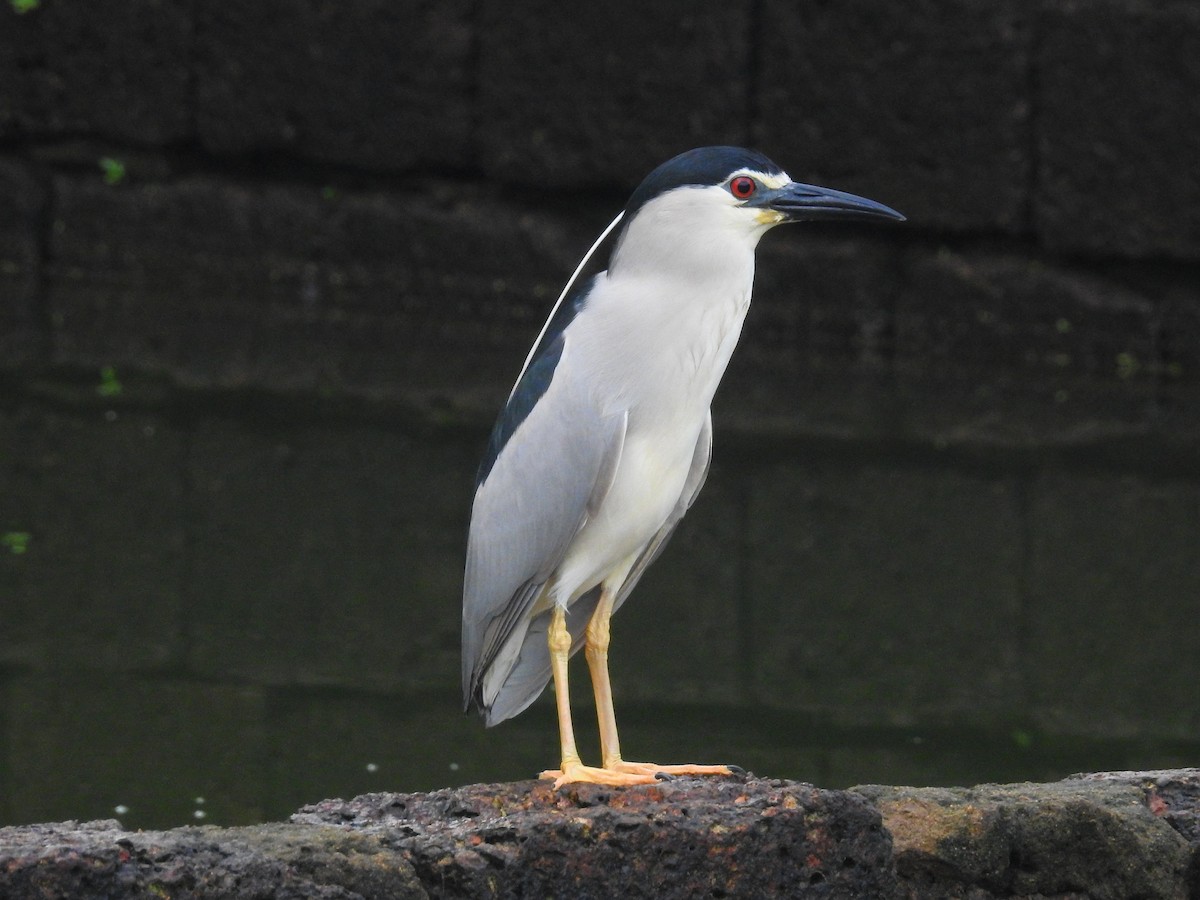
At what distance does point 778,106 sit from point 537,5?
1162 millimetres

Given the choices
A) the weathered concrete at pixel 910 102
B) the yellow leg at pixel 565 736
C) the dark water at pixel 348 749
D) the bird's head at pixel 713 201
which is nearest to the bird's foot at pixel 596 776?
the yellow leg at pixel 565 736

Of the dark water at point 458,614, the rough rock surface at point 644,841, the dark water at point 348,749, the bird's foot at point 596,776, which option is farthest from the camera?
the dark water at point 458,614

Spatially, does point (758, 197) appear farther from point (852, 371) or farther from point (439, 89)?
point (439, 89)

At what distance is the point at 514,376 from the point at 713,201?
4.88m

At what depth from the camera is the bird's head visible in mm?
3201

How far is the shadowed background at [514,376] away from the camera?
514 cm

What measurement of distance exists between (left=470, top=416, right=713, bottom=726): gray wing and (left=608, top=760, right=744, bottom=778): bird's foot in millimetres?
361

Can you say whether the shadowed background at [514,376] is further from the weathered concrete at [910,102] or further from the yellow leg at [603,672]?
the yellow leg at [603,672]

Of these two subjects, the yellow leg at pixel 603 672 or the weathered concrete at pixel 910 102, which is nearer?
the yellow leg at pixel 603 672

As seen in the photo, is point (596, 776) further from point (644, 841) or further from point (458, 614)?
point (458, 614)

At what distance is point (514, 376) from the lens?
8.06 metres

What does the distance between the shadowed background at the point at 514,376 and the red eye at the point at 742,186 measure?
1941mm

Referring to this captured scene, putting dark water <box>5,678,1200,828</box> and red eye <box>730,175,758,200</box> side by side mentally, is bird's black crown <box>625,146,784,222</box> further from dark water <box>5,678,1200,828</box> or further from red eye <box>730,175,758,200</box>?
dark water <box>5,678,1200,828</box>

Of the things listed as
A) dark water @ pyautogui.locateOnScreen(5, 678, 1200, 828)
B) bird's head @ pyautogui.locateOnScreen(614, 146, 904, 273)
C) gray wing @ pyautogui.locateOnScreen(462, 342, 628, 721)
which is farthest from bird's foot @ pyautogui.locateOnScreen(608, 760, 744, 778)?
dark water @ pyautogui.locateOnScreen(5, 678, 1200, 828)
